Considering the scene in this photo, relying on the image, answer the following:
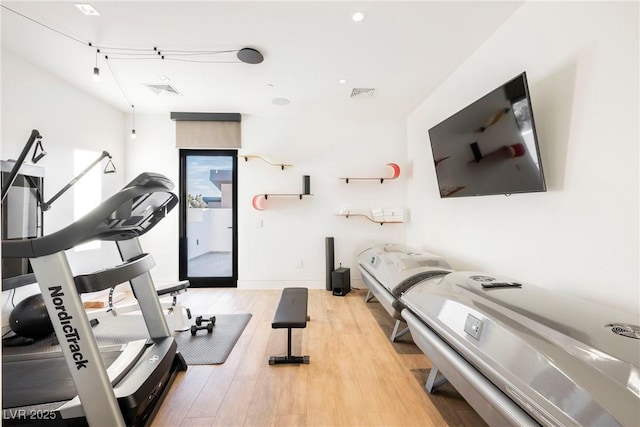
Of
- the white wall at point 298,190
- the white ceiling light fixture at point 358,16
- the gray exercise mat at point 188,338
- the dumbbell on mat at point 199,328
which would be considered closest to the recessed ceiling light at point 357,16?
the white ceiling light fixture at point 358,16

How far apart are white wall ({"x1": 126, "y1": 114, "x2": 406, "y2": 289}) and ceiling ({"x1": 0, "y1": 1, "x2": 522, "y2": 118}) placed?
2.52 feet

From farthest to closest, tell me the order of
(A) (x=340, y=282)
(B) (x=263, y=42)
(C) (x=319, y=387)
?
(A) (x=340, y=282), (B) (x=263, y=42), (C) (x=319, y=387)

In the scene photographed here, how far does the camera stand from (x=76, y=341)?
1.49 meters

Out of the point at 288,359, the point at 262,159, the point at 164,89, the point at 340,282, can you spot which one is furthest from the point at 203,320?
the point at 164,89

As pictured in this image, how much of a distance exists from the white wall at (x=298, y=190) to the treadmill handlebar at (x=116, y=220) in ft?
7.89

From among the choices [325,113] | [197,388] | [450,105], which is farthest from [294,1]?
[197,388]

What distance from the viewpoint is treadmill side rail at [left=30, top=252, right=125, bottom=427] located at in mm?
1464

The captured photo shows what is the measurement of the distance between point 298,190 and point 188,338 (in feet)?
7.95

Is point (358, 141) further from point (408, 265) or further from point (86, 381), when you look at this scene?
point (86, 381)

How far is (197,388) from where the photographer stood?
80.4 inches

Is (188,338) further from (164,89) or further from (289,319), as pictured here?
(164,89)

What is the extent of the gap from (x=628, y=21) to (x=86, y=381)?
132 inches

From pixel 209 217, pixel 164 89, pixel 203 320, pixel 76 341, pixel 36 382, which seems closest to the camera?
pixel 76 341

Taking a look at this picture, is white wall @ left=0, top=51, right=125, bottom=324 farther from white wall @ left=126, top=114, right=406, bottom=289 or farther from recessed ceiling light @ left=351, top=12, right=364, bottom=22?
recessed ceiling light @ left=351, top=12, right=364, bottom=22
